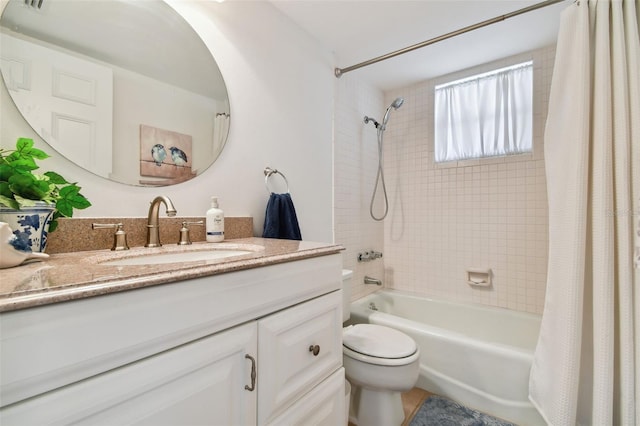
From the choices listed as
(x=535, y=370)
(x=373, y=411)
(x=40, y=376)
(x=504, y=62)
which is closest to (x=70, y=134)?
→ (x=40, y=376)

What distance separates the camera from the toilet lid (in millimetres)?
1294

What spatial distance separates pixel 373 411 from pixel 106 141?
160 cm

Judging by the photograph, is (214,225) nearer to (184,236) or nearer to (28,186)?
(184,236)

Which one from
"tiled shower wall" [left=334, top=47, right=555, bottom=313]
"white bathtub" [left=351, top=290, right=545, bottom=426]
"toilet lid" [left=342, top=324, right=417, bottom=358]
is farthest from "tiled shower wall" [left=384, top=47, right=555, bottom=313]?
"toilet lid" [left=342, top=324, right=417, bottom=358]

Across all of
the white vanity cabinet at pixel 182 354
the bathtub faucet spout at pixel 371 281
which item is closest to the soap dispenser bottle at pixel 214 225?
the white vanity cabinet at pixel 182 354

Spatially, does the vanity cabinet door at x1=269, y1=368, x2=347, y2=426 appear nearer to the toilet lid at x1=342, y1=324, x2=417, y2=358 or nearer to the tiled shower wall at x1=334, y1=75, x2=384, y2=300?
the toilet lid at x1=342, y1=324, x2=417, y2=358

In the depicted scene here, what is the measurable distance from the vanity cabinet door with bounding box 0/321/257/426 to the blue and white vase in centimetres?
42

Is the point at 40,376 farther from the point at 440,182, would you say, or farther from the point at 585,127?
the point at 440,182

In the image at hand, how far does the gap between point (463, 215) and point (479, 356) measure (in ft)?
3.58

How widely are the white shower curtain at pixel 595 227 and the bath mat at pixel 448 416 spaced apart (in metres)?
0.33

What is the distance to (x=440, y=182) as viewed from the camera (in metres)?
2.34

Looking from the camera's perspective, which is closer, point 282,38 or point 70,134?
point 70,134

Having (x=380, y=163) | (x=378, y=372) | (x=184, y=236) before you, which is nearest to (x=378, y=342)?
(x=378, y=372)

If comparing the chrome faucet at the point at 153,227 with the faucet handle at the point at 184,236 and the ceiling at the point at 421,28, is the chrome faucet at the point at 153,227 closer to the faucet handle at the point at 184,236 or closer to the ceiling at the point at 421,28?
the faucet handle at the point at 184,236
